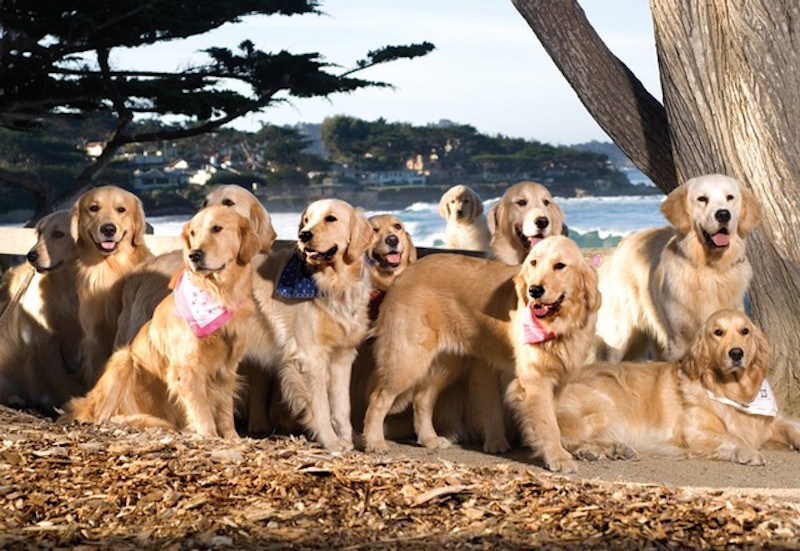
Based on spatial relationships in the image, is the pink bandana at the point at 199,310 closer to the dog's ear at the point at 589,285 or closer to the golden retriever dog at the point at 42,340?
the golden retriever dog at the point at 42,340

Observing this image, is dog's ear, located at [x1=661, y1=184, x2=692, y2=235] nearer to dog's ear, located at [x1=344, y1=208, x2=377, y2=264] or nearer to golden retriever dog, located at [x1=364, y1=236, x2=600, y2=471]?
golden retriever dog, located at [x1=364, y1=236, x2=600, y2=471]

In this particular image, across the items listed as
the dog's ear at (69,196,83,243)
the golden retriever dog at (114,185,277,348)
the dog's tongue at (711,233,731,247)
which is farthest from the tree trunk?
the dog's ear at (69,196,83,243)

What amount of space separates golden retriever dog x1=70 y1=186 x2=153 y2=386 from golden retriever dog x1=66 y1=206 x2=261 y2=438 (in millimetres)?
849

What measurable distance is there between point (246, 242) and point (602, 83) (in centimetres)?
347

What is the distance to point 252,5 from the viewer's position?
24016 millimetres

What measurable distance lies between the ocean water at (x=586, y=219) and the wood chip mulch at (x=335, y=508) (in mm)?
30681

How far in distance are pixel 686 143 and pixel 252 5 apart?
1678 cm

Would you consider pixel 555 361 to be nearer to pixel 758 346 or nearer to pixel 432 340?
pixel 432 340

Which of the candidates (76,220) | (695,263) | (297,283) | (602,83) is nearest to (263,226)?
(297,283)

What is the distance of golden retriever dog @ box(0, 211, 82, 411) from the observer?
27.2 ft

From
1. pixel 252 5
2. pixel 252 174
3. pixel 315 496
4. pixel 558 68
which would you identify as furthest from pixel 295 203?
pixel 315 496

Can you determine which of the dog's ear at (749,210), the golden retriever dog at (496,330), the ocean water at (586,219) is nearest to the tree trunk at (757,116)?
the dog's ear at (749,210)

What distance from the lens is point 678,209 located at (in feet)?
24.6

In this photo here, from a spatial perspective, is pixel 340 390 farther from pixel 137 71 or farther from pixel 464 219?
pixel 137 71
